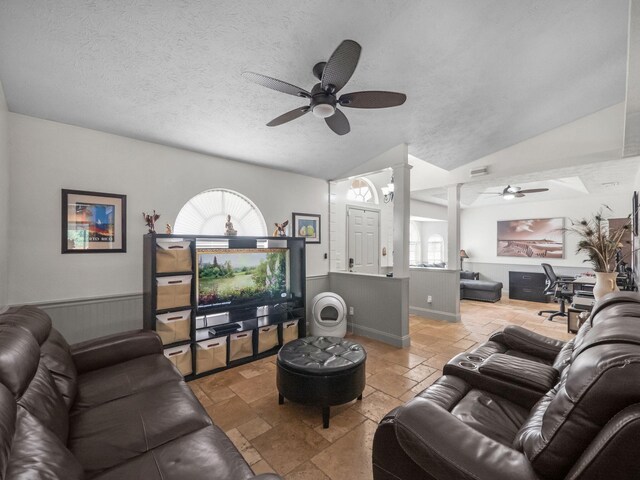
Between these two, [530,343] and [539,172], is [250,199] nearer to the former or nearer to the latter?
[530,343]

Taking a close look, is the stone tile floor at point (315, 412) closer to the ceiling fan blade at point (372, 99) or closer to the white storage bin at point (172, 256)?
the white storage bin at point (172, 256)

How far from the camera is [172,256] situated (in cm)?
288

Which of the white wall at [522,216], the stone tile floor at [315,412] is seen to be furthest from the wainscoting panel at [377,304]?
the white wall at [522,216]

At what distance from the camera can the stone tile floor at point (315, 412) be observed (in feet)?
5.98

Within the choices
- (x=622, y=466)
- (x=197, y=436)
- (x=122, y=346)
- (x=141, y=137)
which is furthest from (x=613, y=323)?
(x=141, y=137)

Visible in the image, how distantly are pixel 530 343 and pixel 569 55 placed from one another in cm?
259

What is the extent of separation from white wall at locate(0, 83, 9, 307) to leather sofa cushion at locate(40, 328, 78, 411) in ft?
2.76

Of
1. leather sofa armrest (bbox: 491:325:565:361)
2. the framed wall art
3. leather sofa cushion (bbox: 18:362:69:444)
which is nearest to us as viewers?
leather sofa cushion (bbox: 18:362:69:444)

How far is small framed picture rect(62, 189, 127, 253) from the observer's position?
2629 mm

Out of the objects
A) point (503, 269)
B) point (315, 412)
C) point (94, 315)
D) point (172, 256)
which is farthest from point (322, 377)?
point (503, 269)

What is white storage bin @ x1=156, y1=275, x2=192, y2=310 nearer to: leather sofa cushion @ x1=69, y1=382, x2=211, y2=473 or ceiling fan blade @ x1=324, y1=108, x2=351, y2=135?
leather sofa cushion @ x1=69, y1=382, x2=211, y2=473

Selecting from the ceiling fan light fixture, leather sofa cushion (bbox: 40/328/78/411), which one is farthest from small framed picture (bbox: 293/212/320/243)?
leather sofa cushion (bbox: 40/328/78/411)

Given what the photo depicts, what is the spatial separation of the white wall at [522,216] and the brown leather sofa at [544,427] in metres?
6.79

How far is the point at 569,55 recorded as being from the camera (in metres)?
2.56
